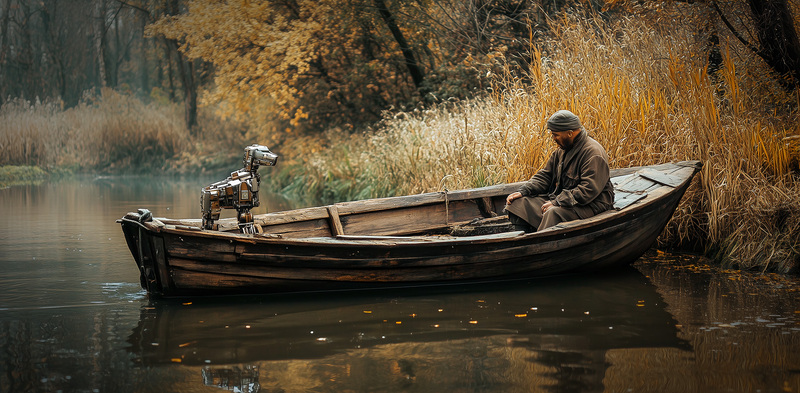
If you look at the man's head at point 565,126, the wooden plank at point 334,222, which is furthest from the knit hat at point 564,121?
the wooden plank at point 334,222

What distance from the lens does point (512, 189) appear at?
865 centimetres

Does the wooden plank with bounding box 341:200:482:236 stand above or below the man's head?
below

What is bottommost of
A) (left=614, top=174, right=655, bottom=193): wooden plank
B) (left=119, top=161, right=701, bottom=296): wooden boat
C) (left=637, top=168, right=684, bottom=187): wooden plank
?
(left=119, top=161, right=701, bottom=296): wooden boat

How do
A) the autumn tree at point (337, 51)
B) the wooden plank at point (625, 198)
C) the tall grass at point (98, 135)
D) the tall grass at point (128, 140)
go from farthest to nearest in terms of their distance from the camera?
the tall grass at point (128, 140) → the tall grass at point (98, 135) → the autumn tree at point (337, 51) → the wooden plank at point (625, 198)

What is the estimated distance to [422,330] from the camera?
5582mm

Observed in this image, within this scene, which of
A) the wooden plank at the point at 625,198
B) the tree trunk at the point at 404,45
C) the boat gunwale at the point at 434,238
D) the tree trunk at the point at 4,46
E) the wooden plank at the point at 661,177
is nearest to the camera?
the boat gunwale at the point at 434,238

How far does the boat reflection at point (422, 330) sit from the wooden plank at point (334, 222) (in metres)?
0.97

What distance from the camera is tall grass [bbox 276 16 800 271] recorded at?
7910mm

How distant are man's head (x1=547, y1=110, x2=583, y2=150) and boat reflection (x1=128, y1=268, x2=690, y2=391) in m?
1.34

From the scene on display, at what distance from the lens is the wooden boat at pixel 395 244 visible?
6.21 meters

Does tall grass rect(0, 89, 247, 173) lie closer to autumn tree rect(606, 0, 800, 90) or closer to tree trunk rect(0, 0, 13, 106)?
tree trunk rect(0, 0, 13, 106)

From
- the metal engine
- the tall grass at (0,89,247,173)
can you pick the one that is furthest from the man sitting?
the tall grass at (0,89,247,173)

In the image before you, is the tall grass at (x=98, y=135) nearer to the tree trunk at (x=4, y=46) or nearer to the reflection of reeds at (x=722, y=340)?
the tree trunk at (x=4, y=46)

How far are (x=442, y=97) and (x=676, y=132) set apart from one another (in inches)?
306
